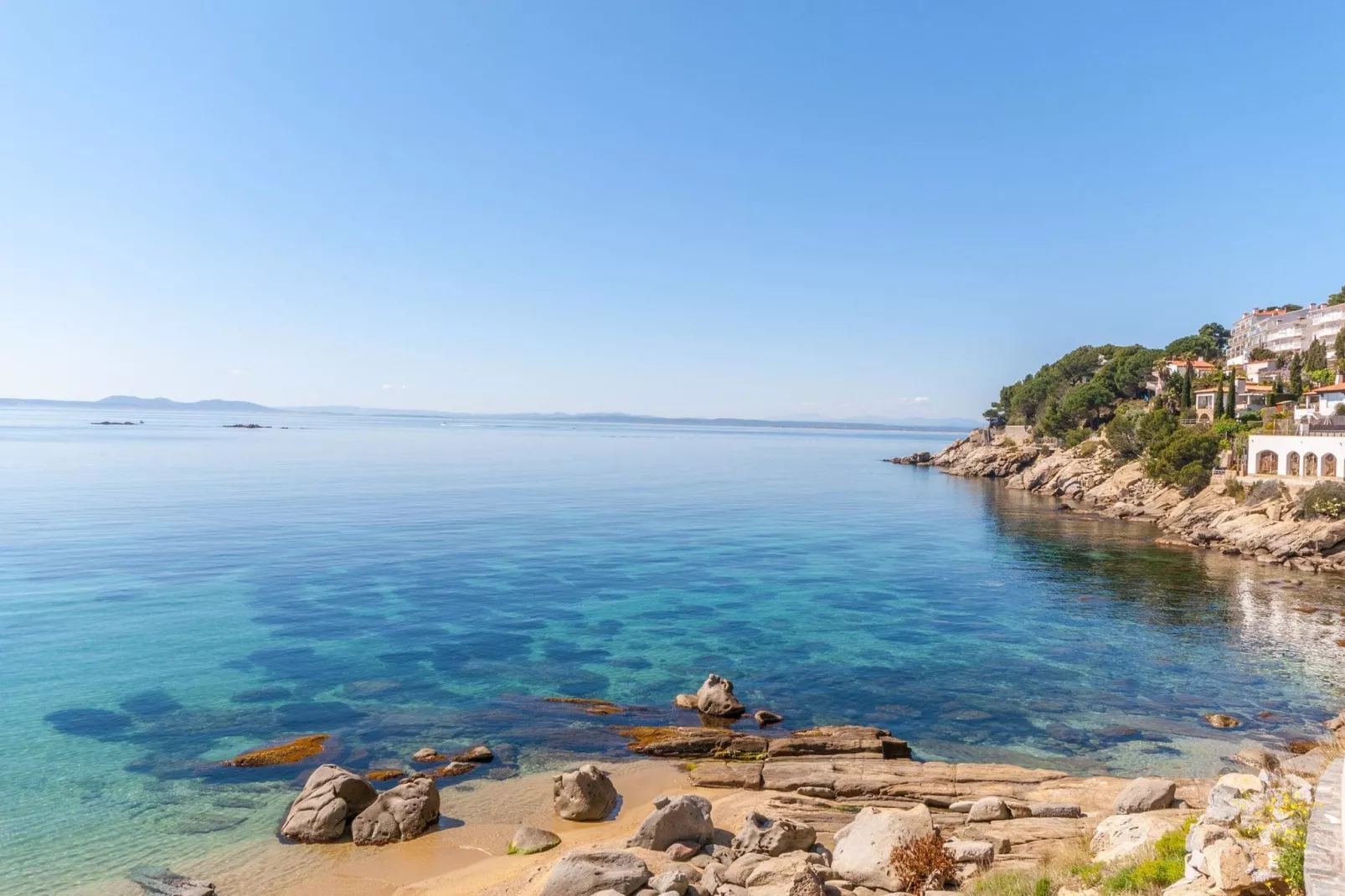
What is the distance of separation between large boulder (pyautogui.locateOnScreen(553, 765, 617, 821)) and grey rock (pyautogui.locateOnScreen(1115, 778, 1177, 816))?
12.9 m

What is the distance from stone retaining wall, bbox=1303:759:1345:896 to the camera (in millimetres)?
9281

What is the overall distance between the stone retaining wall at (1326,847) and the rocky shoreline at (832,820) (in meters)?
0.47

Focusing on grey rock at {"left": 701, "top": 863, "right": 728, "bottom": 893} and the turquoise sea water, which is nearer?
grey rock at {"left": 701, "top": 863, "right": 728, "bottom": 893}

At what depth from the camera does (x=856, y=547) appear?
6475 cm

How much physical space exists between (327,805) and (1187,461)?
289 feet

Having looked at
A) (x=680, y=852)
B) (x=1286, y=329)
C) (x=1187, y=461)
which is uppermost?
(x=1286, y=329)

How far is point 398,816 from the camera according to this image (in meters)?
19.7

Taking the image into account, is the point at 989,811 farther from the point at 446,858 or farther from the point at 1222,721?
the point at 1222,721

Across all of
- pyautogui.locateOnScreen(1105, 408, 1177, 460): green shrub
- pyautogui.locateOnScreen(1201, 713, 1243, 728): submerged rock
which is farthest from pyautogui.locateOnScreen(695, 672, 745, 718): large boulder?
pyautogui.locateOnScreen(1105, 408, 1177, 460): green shrub

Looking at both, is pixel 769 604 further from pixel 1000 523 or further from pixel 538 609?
pixel 1000 523

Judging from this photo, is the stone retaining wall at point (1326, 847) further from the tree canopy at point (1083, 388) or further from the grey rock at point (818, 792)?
the tree canopy at point (1083, 388)

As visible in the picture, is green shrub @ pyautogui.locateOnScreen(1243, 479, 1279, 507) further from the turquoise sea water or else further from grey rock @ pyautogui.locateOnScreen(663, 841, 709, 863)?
grey rock @ pyautogui.locateOnScreen(663, 841, 709, 863)

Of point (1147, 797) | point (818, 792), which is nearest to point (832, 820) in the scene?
point (818, 792)

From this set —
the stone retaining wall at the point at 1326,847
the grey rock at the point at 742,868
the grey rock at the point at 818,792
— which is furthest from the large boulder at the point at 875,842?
the stone retaining wall at the point at 1326,847
